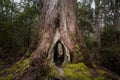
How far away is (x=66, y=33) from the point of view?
237 inches

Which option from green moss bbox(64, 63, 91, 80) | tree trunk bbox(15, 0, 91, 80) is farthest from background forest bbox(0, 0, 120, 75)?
Result: green moss bbox(64, 63, 91, 80)

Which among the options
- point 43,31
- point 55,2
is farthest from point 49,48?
point 55,2

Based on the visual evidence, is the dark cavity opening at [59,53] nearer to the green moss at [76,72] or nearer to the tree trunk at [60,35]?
the tree trunk at [60,35]

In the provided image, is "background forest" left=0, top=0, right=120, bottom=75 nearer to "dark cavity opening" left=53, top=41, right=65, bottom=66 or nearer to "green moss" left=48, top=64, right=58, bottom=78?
"dark cavity opening" left=53, top=41, right=65, bottom=66

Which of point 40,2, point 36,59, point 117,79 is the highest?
point 40,2

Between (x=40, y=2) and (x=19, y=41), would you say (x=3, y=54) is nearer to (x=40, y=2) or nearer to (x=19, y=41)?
(x=19, y=41)

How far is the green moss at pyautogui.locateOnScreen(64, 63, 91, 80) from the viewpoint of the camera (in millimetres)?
5146

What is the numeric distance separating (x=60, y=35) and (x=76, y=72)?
51.8 inches

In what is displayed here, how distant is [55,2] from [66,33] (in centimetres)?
114

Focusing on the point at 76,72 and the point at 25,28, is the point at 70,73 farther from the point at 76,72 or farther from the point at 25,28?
the point at 25,28

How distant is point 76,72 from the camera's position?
215 inches

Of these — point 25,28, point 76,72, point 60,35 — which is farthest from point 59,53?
point 25,28

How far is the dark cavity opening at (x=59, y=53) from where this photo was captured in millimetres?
5824

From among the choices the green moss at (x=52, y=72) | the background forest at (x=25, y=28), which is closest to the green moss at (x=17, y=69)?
the green moss at (x=52, y=72)
